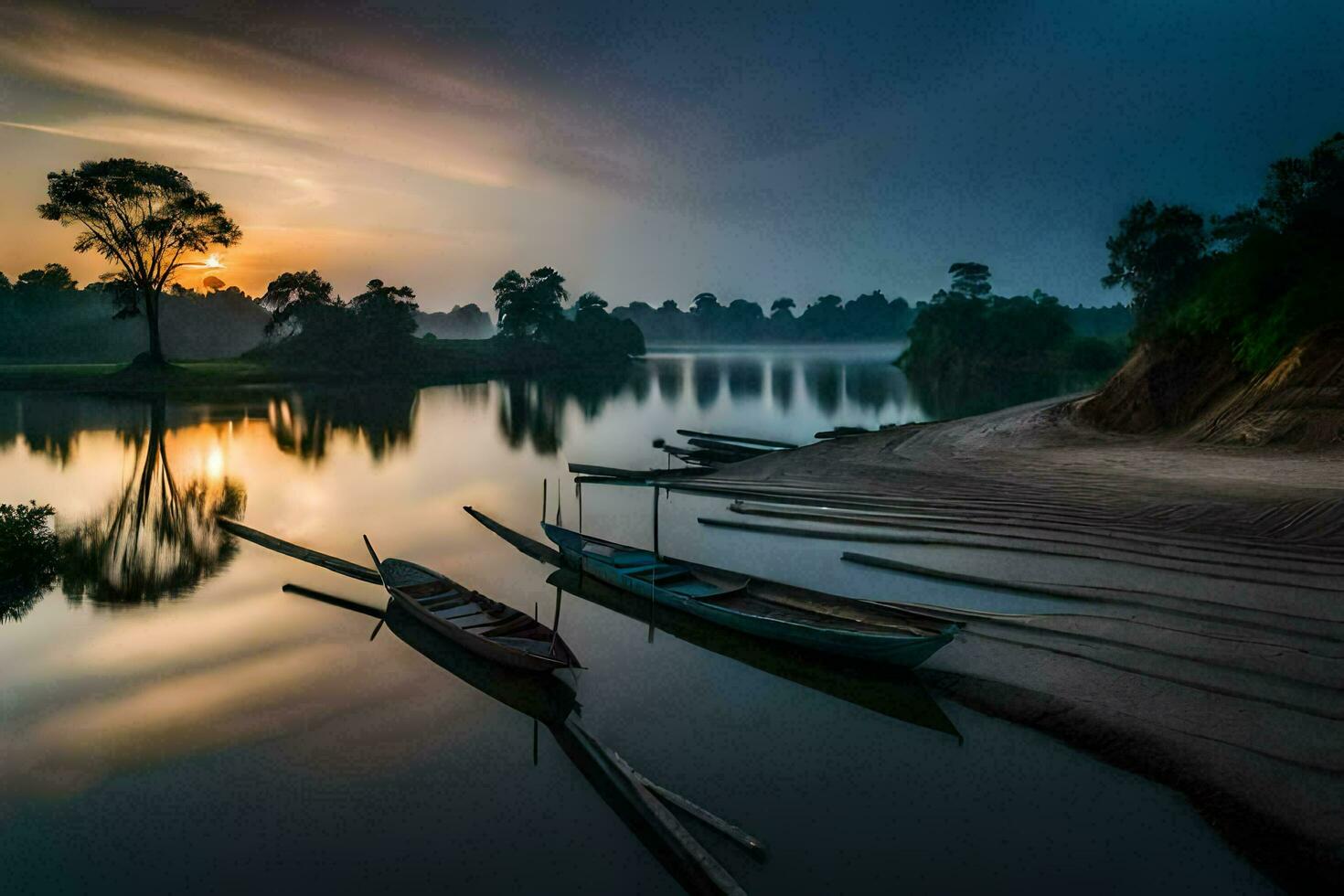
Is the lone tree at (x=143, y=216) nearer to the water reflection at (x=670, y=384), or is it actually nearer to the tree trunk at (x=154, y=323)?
the tree trunk at (x=154, y=323)

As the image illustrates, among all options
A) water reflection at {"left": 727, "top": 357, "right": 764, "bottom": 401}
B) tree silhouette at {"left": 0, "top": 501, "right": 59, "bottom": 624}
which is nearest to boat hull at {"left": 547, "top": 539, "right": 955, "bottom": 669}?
tree silhouette at {"left": 0, "top": 501, "right": 59, "bottom": 624}

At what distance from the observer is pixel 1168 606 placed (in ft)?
37.8

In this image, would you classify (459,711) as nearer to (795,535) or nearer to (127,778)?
(127,778)

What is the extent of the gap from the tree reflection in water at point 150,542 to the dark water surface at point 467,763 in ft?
0.42

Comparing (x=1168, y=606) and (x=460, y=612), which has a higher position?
(x=1168, y=606)

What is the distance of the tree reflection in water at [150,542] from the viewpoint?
54.1 ft

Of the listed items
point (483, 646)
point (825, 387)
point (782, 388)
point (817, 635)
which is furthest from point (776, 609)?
point (782, 388)

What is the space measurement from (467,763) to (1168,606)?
1041 centimetres

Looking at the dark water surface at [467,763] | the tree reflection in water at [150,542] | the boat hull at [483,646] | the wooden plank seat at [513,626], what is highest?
the wooden plank seat at [513,626]

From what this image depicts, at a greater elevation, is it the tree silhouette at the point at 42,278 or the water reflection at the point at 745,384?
the tree silhouette at the point at 42,278

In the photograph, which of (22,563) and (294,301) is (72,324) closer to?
(294,301)

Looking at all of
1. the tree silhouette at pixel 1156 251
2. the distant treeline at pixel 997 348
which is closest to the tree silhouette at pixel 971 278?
the distant treeline at pixel 997 348

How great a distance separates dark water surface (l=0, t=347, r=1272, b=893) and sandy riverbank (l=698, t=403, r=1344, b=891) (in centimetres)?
59

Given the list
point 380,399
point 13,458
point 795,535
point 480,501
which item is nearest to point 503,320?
point 380,399
